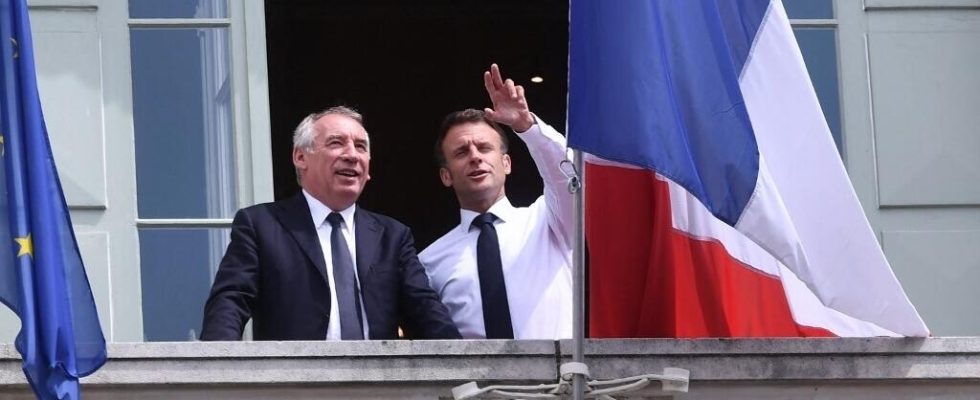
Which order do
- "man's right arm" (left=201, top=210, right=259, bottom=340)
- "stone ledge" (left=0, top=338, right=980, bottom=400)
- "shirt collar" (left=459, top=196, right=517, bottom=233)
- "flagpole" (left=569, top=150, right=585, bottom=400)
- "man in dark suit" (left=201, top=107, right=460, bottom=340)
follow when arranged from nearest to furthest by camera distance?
"flagpole" (left=569, top=150, right=585, bottom=400) < "stone ledge" (left=0, top=338, right=980, bottom=400) < "man's right arm" (left=201, top=210, right=259, bottom=340) < "man in dark suit" (left=201, top=107, right=460, bottom=340) < "shirt collar" (left=459, top=196, right=517, bottom=233)

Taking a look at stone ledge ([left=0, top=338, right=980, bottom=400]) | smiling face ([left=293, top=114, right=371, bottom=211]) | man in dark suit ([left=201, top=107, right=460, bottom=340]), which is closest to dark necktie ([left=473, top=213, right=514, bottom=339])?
man in dark suit ([left=201, top=107, right=460, bottom=340])

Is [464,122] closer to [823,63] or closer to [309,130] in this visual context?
[309,130]

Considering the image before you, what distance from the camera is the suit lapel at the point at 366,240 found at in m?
9.75

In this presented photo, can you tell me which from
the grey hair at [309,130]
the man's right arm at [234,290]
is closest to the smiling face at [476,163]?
the grey hair at [309,130]

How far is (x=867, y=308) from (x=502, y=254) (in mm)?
1543

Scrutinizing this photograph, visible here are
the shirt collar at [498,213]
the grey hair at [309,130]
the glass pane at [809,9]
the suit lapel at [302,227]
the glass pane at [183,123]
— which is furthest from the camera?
the glass pane at [809,9]

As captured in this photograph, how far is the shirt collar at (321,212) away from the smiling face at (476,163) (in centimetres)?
53

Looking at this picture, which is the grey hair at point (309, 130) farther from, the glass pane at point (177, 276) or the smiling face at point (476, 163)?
the glass pane at point (177, 276)

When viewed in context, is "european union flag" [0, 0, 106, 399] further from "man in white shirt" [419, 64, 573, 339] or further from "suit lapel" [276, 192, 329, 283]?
"man in white shirt" [419, 64, 573, 339]

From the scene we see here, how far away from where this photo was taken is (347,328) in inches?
376

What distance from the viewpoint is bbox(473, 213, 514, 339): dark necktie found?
9891mm

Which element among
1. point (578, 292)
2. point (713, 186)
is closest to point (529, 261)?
point (578, 292)

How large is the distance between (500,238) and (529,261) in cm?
17

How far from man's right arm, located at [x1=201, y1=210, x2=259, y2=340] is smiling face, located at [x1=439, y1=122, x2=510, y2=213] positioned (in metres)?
1.00
